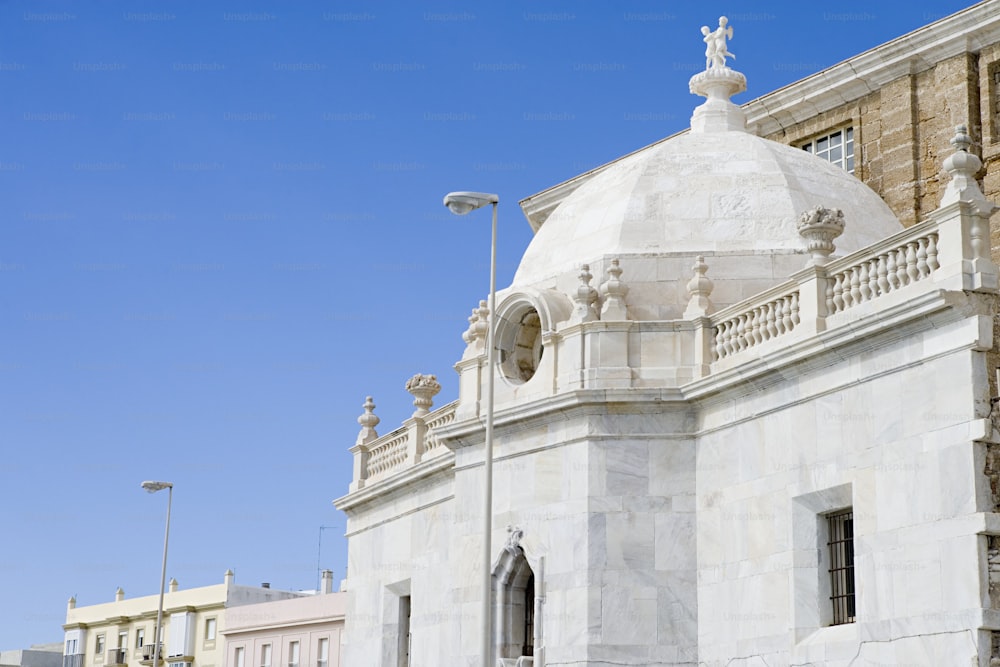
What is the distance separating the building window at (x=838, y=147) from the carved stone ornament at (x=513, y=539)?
40.4ft

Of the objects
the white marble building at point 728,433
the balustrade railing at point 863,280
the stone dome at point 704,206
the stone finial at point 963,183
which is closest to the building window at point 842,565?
the white marble building at point 728,433

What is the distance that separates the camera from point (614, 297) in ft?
79.4

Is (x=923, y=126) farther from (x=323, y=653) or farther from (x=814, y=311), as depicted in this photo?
(x=323, y=653)

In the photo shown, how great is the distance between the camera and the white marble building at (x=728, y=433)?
19312 millimetres

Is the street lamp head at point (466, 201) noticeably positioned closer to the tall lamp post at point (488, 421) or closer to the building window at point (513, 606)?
the tall lamp post at point (488, 421)

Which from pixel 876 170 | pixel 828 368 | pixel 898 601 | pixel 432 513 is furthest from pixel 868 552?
pixel 876 170

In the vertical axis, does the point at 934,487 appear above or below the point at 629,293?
below

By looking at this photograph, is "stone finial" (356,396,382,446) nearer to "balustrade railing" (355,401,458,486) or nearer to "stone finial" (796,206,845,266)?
"balustrade railing" (355,401,458,486)

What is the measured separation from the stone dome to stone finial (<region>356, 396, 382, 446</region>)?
6.72 metres

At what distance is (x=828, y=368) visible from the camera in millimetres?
21203

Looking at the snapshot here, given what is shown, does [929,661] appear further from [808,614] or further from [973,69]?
[973,69]

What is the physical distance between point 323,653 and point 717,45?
27.8 metres

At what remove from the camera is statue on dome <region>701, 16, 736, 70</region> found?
3003 centimetres

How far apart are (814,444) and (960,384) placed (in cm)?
266
